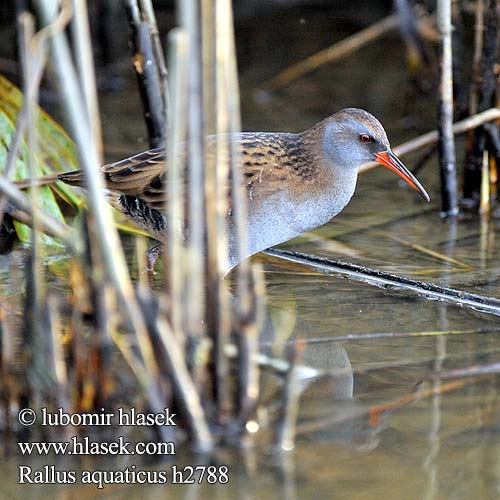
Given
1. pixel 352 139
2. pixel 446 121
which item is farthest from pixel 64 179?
pixel 446 121

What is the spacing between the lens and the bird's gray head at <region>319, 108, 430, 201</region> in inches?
160

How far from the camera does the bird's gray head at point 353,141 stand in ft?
13.3

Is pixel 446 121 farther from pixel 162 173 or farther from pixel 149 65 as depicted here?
pixel 162 173

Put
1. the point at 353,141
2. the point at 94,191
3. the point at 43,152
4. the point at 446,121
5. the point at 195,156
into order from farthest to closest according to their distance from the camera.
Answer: the point at 446,121, the point at 43,152, the point at 353,141, the point at 195,156, the point at 94,191

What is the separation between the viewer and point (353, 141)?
4062mm

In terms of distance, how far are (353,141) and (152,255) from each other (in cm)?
100

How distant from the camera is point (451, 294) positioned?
151 inches

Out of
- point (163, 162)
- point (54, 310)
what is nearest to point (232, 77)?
point (54, 310)

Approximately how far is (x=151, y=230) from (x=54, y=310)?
1445 mm

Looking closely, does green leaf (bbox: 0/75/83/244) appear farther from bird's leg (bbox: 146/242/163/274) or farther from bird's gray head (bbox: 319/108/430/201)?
bird's gray head (bbox: 319/108/430/201)

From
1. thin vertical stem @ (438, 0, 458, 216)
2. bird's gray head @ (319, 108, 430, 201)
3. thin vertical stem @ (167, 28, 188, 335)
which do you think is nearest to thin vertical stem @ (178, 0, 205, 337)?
thin vertical stem @ (167, 28, 188, 335)

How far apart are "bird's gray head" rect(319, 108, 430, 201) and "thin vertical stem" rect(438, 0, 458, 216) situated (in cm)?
99

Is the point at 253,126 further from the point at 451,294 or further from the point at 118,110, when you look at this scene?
the point at 451,294

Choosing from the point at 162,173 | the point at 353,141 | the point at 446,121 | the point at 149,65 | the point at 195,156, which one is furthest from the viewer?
the point at 446,121
